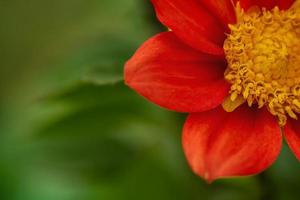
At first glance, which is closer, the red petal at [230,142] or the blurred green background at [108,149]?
the red petal at [230,142]

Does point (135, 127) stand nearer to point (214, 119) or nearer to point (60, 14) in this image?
point (214, 119)

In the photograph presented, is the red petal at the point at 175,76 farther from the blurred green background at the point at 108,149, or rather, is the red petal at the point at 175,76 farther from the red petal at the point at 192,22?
the blurred green background at the point at 108,149

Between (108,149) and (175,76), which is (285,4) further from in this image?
(108,149)

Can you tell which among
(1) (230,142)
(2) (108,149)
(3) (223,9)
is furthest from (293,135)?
(2) (108,149)

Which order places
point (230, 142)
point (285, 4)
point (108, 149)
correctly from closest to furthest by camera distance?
point (230, 142)
point (285, 4)
point (108, 149)

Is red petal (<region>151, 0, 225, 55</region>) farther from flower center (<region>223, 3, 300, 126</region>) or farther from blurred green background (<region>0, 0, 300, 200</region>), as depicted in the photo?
blurred green background (<region>0, 0, 300, 200</region>)

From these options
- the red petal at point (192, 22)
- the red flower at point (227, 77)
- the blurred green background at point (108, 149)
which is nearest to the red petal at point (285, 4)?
the red flower at point (227, 77)
